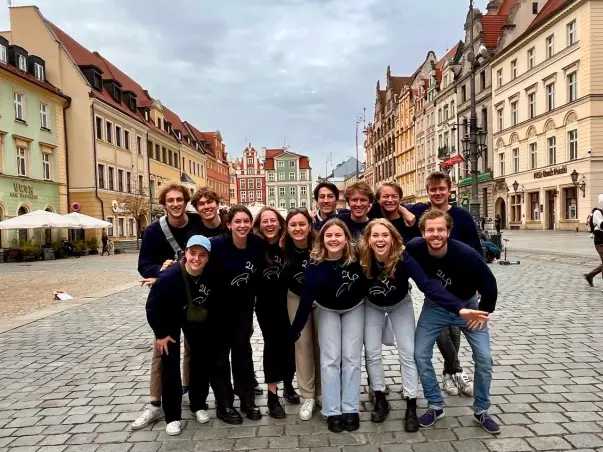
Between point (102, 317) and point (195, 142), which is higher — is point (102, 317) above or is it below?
below

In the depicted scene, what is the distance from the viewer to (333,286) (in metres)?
3.50

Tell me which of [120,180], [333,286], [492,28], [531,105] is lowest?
[333,286]

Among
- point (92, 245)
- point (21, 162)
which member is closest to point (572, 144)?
point (92, 245)

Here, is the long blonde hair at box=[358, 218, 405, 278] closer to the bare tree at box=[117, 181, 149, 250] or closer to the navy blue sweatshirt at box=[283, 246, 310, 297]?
the navy blue sweatshirt at box=[283, 246, 310, 297]

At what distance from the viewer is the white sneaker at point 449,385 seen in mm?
4145

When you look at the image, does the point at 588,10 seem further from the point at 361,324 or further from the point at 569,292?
the point at 361,324

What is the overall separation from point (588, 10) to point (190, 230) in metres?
32.3

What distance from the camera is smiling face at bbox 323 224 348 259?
3480 millimetres

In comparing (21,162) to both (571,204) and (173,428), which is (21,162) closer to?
(173,428)

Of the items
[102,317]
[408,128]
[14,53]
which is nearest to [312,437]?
[102,317]

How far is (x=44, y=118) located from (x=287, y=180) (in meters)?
78.2

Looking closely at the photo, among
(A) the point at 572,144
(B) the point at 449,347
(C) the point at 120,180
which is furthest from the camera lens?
(C) the point at 120,180

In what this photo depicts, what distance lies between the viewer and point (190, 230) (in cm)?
397

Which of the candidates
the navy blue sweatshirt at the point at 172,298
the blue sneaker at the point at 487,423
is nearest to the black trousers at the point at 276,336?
the navy blue sweatshirt at the point at 172,298
